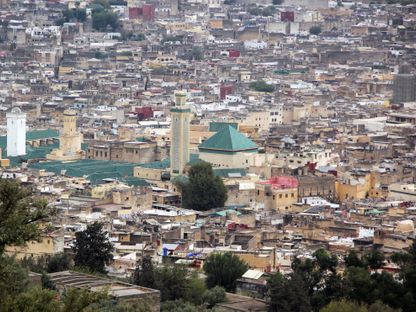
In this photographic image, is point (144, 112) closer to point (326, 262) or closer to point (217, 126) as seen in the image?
point (217, 126)

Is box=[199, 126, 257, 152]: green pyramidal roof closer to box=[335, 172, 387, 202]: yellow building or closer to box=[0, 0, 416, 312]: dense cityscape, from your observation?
box=[0, 0, 416, 312]: dense cityscape

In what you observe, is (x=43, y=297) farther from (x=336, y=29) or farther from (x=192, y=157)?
(x=336, y=29)

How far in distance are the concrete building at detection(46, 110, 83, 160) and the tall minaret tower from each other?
11.6 ft

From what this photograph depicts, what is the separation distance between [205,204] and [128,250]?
719 centimetres

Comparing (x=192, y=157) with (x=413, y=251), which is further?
(x=192, y=157)

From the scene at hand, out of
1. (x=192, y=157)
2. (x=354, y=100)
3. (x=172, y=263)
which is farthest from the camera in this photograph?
(x=354, y=100)

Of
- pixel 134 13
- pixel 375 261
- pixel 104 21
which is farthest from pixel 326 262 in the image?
pixel 134 13

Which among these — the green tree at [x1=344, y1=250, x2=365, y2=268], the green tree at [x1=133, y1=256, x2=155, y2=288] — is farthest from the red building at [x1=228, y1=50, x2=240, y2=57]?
the green tree at [x1=133, y1=256, x2=155, y2=288]

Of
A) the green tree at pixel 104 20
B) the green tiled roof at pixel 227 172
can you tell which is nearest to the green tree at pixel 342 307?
the green tiled roof at pixel 227 172

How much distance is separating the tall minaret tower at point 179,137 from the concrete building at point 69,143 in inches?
139

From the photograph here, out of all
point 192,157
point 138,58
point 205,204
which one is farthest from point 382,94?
point 205,204

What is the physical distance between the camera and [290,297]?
22484mm

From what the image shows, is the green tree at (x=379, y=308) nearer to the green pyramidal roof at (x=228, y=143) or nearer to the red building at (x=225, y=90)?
the green pyramidal roof at (x=228, y=143)

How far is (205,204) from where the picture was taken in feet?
117
